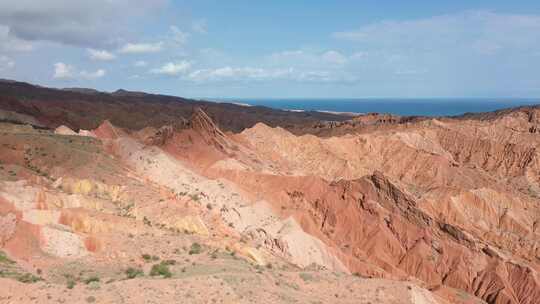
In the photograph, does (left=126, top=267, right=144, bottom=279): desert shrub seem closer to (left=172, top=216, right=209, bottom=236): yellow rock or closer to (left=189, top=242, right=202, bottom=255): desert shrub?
(left=189, top=242, right=202, bottom=255): desert shrub

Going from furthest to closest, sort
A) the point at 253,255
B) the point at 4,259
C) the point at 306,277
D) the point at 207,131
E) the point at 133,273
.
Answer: the point at 207,131 → the point at 253,255 → the point at 306,277 → the point at 133,273 → the point at 4,259

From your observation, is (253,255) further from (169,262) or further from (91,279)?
(91,279)

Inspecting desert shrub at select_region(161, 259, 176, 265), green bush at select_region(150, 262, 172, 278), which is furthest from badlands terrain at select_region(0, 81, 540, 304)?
desert shrub at select_region(161, 259, 176, 265)

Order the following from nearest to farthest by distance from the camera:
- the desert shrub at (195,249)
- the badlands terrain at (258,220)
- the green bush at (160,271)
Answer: the green bush at (160,271) → the badlands terrain at (258,220) → the desert shrub at (195,249)

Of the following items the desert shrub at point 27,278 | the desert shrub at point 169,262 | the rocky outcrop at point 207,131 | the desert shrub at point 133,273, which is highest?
the rocky outcrop at point 207,131

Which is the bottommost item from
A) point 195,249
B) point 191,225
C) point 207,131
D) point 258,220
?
point 258,220

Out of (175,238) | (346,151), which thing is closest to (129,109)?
(346,151)

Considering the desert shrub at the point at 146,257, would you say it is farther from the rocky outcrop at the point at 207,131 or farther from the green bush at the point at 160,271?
the rocky outcrop at the point at 207,131

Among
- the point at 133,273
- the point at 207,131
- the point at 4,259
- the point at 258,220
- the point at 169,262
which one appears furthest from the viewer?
the point at 207,131

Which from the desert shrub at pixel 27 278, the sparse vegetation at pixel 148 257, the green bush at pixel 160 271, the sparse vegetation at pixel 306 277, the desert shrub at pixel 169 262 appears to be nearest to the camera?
the desert shrub at pixel 27 278

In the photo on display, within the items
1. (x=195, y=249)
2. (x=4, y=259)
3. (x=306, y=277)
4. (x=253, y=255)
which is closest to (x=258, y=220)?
(x=253, y=255)

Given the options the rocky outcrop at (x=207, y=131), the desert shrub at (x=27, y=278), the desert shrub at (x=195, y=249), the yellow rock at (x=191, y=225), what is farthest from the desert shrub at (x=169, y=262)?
the rocky outcrop at (x=207, y=131)
